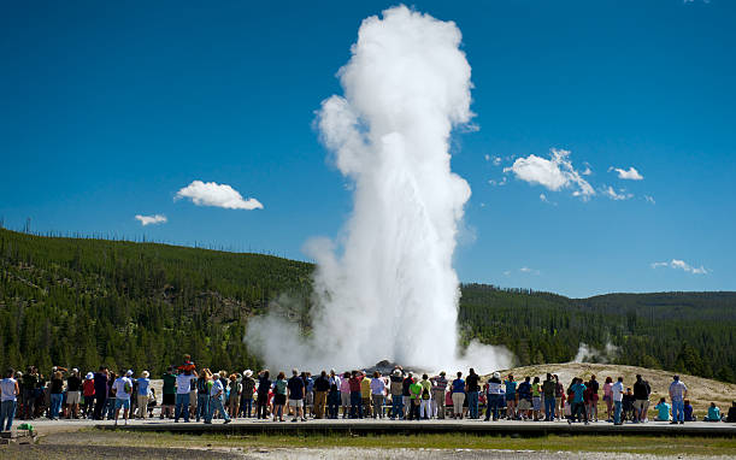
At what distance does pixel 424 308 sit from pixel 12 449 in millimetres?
32296

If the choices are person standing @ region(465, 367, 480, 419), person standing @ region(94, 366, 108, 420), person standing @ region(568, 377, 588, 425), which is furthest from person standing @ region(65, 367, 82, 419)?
person standing @ region(568, 377, 588, 425)

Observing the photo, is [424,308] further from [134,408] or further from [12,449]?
[12,449]

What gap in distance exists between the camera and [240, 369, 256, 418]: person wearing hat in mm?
19781

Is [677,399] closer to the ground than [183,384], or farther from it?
closer to the ground

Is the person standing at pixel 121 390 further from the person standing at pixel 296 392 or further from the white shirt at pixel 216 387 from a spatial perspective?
the person standing at pixel 296 392

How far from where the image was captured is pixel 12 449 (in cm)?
1345

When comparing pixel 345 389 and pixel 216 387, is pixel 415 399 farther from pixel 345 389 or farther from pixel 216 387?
pixel 216 387

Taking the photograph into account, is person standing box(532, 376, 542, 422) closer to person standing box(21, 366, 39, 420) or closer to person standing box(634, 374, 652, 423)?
person standing box(634, 374, 652, 423)

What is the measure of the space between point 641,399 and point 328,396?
8.94 m

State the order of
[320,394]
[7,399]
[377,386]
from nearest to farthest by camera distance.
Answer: [7,399] < [320,394] < [377,386]

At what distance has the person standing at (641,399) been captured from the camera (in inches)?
761

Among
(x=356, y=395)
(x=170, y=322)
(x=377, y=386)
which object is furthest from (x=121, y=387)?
(x=170, y=322)

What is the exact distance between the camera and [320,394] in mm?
19703

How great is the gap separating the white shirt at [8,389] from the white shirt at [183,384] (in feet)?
14.0
